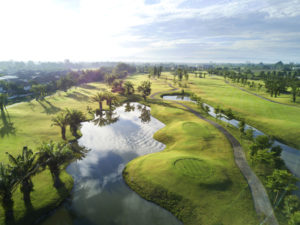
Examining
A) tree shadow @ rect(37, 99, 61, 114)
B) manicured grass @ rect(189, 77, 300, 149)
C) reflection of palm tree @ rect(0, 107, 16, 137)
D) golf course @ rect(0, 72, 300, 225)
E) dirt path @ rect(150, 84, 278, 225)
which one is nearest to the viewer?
dirt path @ rect(150, 84, 278, 225)

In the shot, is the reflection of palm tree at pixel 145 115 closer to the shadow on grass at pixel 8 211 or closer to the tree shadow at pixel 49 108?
the tree shadow at pixel 49 108

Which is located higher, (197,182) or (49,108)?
(49,108)

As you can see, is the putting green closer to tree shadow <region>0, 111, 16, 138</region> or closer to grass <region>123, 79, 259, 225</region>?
grass <region>123, 79, 259, 225</region>

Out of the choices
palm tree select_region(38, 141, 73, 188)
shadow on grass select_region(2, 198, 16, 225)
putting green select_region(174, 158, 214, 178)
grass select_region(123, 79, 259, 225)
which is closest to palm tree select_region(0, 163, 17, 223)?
shadow on grass select_region(2, 198, 16, 225)

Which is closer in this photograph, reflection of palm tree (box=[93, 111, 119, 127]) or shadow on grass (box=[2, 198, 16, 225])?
shadow on grass (box=[2, 198, 16, 225])

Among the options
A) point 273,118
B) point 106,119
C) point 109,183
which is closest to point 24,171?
point 109,183

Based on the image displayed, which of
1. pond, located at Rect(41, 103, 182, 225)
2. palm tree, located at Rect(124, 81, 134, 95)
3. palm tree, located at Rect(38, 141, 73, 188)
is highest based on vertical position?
palm tree, located at Rect(124, 81, 134, 95)

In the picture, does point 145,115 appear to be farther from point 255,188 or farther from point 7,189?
point 7,189

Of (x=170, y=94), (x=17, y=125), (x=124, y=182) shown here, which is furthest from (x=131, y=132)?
(x=170, y=94)

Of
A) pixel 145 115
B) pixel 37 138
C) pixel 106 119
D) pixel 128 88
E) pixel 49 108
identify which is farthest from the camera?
pixel 128 88
